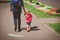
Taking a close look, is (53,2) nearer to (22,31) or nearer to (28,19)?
(28,19)

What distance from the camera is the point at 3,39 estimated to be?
1454mm

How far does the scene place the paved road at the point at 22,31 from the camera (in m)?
1.45

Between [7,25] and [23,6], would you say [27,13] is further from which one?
[7,25]

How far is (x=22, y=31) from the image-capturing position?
147cm

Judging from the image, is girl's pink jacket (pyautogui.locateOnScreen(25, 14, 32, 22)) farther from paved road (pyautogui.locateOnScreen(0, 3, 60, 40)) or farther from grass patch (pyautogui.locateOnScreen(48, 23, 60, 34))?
grass patch (pyautogui.locateOnScreen(48, 23, 60, 34))

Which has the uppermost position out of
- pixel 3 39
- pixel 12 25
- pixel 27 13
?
pixel 27 13

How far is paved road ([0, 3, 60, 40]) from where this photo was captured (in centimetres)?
145

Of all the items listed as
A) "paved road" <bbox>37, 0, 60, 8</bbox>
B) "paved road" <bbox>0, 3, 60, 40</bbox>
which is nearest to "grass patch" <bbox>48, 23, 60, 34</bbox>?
"paved road" <bbox>0, 3, 60, 40</bbox>

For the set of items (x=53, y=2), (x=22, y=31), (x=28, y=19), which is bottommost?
(x=22, y=31)

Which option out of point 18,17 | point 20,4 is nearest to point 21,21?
point 18,17

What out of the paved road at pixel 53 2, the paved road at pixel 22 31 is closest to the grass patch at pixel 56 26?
the paved road at pixel 22 31

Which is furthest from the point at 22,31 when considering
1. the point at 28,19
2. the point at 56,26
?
the point at 56,26

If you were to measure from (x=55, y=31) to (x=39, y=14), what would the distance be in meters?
0.21

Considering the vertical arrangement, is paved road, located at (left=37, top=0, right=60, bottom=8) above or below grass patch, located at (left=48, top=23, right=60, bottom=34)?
above
